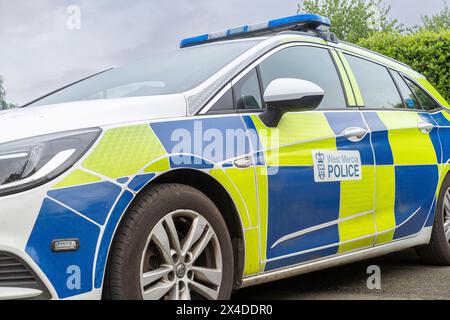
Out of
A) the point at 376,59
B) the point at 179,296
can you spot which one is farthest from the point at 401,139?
the point at 179,296

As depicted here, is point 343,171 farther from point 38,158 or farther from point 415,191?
point 38,158

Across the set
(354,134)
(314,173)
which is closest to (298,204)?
(314,173)

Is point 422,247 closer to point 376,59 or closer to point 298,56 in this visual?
point 376,59

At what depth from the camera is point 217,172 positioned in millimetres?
2818

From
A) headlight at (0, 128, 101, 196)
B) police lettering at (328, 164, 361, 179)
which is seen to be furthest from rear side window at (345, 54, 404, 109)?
headlight at (0, 128, 101, 196)

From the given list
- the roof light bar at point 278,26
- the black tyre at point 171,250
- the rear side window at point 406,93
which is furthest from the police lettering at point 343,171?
the rear side window at point 406,93

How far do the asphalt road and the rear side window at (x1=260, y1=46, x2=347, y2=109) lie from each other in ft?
3.70

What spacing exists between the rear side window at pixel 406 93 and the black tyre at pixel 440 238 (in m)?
0.61

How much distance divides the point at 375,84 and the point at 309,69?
0.86 metres

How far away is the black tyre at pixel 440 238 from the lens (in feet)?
15.7

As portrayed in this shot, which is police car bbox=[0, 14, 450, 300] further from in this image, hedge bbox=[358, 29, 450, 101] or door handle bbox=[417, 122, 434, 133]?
hedge bbox=[358, 29, 450, 101]

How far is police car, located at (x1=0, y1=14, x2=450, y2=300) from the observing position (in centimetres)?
229

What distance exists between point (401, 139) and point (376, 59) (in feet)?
2.46

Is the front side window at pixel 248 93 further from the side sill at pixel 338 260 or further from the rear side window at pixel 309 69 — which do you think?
the side sill at pixel 338 260
